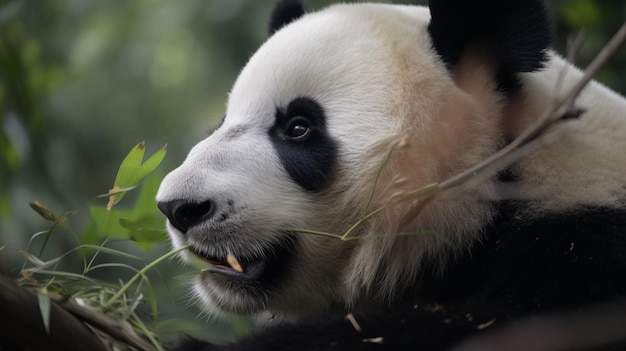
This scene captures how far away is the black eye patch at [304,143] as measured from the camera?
310 cm

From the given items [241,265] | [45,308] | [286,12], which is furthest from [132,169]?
[286,12]

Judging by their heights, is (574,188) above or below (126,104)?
above

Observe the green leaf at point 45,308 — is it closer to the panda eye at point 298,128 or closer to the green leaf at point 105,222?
the green leaf at point 105,222

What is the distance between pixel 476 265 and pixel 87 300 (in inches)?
51.5

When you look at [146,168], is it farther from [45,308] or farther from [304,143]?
[45,308]

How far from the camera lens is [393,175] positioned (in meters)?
3.01

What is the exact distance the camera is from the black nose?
113 inches

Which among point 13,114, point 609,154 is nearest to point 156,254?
point 13,114

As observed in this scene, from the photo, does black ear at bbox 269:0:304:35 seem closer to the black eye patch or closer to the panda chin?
the black eye patch

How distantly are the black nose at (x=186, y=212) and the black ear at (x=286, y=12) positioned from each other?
1328mm

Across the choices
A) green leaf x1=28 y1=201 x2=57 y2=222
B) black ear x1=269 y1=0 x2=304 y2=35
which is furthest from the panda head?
black ear x1=269 y1=0 x2=304 y2=35

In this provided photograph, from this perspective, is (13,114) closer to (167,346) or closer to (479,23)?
(167,346)

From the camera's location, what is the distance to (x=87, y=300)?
2.70 meters

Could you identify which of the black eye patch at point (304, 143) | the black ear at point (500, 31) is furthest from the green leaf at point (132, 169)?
the black ear at point (500, 31)
